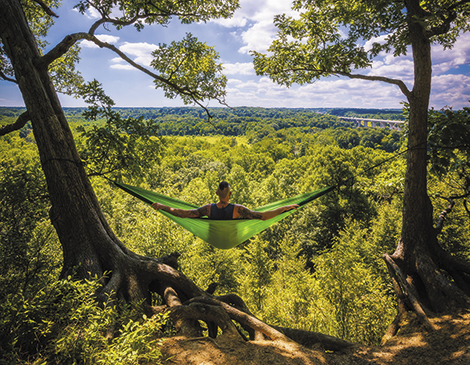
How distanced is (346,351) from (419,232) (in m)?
2.23

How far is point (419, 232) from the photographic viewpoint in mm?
3812

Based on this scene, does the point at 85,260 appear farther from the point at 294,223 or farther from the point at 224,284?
the point at 294,223

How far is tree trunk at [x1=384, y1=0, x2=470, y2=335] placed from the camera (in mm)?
3520

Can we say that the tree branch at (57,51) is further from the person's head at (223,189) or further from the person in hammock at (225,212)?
the person's head at (223,189)

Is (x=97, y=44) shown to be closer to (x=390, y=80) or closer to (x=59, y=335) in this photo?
(x=59, y=335)

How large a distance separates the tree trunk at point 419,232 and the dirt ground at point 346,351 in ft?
1.58

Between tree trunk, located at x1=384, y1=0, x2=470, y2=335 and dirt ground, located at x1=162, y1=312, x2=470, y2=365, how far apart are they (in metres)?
0.48

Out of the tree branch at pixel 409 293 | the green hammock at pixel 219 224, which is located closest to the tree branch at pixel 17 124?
the green hammock at pixel 219 224

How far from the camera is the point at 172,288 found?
3.67 meters

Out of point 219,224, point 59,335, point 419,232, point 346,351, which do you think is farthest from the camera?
point 419,232

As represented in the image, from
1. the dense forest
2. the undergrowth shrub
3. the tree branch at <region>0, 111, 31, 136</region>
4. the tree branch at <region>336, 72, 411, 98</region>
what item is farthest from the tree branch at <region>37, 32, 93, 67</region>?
the tree branch at <region>336, 72, 411, 98</region>

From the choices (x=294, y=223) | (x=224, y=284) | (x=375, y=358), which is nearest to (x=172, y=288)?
(x=375, y=358)

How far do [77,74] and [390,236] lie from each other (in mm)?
14917

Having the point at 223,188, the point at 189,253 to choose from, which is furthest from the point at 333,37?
the point at 189,253
